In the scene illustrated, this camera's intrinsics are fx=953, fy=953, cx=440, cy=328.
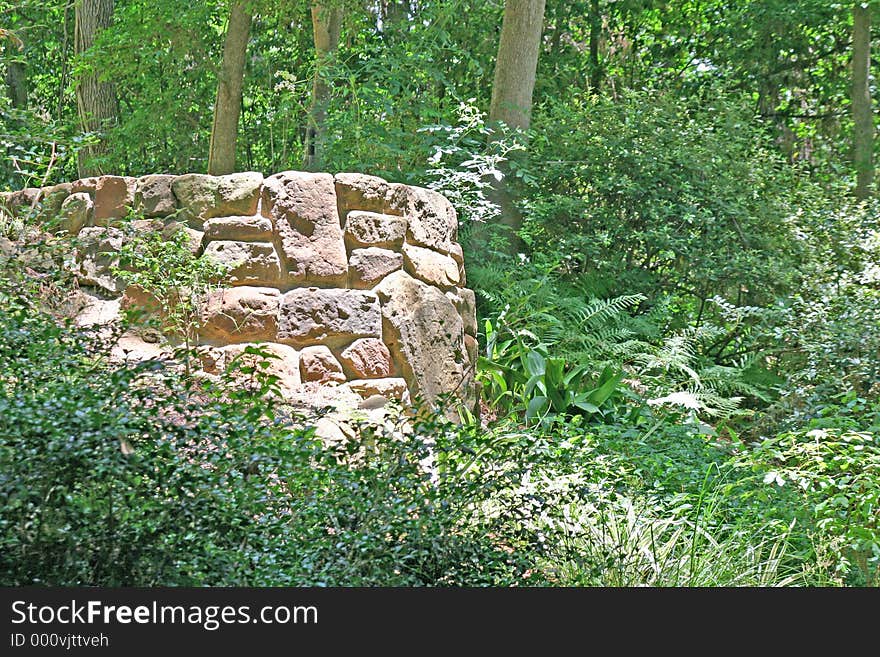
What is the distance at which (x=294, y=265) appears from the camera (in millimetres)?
5277

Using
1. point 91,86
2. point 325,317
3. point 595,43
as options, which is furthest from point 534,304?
point 595,43

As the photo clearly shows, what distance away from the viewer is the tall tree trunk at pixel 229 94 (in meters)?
9.95

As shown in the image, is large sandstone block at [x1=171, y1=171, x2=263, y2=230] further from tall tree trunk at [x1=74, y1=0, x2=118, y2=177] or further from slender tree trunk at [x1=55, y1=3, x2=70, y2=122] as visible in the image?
slender tree trunk at [x1=55, y1=3, x2=70, y2=122]

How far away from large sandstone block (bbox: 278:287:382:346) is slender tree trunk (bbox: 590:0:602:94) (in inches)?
309

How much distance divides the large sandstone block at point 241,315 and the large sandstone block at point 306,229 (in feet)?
0.69

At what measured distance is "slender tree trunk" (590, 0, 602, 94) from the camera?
40.3 ft

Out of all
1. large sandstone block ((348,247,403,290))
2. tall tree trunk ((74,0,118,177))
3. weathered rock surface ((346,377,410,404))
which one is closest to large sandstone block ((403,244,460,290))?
large sandstone block ((348,247,403,290))

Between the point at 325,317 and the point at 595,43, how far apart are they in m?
8.51

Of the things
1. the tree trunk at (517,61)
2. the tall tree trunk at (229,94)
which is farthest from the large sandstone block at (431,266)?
the tall tree trunk at (229,94)

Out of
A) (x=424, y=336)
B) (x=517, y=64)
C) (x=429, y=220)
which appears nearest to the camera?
(x=424, y=336)

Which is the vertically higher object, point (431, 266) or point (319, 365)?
point (431, 266)

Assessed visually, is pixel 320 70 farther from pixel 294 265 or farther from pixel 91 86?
pixel 294 265

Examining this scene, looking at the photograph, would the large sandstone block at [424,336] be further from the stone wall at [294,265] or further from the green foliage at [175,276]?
the green foliage at [175,276]

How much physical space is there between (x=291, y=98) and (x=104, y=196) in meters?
3.72
